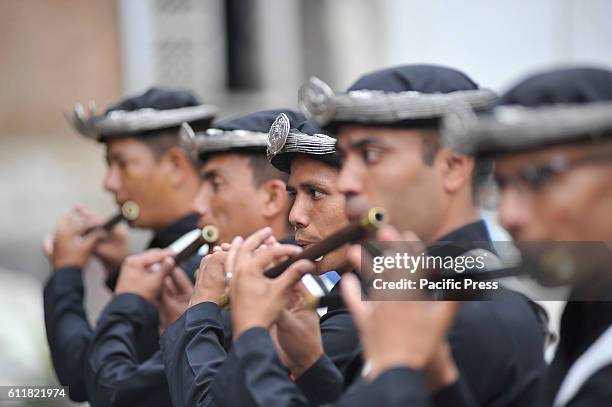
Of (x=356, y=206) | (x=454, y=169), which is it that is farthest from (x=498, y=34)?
(x=356, y=206)

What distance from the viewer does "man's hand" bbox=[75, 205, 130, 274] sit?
519cm

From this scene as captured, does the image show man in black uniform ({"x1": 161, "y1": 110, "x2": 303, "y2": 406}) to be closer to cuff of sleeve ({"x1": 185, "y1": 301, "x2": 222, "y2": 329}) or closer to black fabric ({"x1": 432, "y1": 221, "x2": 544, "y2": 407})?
cuff of sleeve ({"x1": 185, "y1": 301, "x2": 222, "y2": 329})

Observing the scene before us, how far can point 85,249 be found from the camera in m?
5.11

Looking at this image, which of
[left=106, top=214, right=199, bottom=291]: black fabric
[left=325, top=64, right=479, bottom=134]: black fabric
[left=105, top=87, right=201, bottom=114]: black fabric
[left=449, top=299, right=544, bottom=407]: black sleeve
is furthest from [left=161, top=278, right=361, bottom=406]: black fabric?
[left=105, top=87, right=201, bottom=114]: black fabric

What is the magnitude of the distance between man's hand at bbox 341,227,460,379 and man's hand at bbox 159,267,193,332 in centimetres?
207

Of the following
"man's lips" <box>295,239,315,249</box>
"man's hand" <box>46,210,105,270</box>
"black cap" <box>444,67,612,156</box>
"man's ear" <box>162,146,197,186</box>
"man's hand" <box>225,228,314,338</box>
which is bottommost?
"man's hand" <box>46,210,105,270</box>

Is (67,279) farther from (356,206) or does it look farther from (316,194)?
(356,206)

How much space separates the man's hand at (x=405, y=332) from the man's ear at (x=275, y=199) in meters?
1.98

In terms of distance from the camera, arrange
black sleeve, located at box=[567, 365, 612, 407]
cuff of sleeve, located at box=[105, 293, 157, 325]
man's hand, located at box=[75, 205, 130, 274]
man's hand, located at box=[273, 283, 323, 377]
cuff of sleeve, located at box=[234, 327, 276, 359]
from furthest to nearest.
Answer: man's hand, located at box=[75, 205, 130, 274] → cuff of sleeve, located at box=[105, 293, 157, 325] → man's hand, located at box=[273, 283, 323, 377] → cuff of sleeve, located at box=[234, 327, 276, 359] → black sleeve, located at box=[567, 365, 612, 407]

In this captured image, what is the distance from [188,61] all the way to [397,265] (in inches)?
325

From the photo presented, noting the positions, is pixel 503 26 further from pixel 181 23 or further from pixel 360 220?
pixel 360 220

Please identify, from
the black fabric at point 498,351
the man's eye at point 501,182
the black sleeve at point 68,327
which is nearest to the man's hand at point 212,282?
the black fabric at point 498,351

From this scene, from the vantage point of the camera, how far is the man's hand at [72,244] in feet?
16.5

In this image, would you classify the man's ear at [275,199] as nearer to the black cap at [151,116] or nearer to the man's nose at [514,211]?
the black cap at [151,116]
